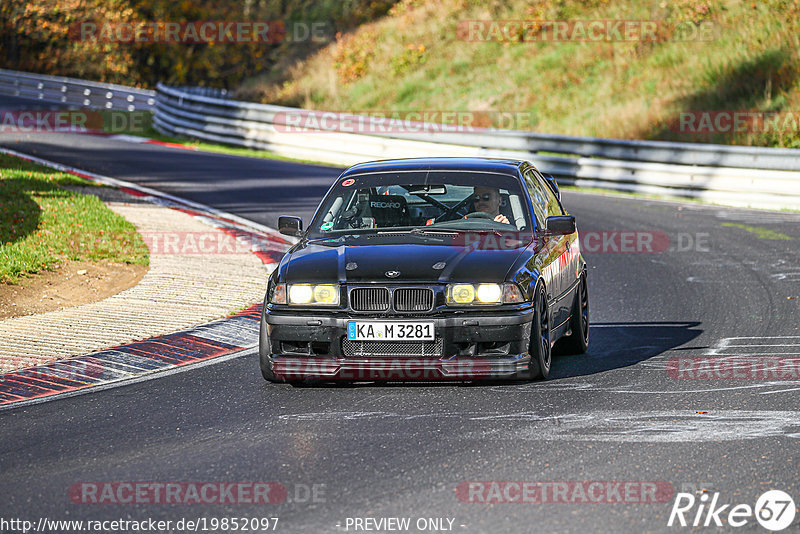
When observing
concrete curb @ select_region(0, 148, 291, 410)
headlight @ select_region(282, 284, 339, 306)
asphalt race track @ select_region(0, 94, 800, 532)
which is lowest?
concrete curb @ select_region(0, 148, 291, 410)

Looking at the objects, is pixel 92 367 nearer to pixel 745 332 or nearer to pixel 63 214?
pixel 745 332

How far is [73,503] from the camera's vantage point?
5.85m

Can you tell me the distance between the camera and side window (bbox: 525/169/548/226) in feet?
31.3

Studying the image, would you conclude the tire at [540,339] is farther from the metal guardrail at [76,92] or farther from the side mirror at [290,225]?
the metal guardrail at [76,92]

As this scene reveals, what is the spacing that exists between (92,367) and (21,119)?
27.9 meters

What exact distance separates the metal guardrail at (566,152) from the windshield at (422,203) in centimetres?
1280

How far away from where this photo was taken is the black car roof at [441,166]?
9594 mm

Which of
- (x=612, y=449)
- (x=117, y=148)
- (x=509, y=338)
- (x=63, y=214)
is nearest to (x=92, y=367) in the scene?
(x=509, y=338)

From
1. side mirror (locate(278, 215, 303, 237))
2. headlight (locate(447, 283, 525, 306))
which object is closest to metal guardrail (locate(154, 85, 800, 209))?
side mirror (locate(278, 215, 303, 237))

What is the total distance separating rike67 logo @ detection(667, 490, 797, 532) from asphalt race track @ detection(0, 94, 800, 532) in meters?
Result: 0.05

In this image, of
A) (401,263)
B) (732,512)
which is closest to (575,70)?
(401,263)

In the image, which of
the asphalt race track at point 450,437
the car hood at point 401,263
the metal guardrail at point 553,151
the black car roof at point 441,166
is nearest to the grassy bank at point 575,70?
the metal guardrail at point 553,151

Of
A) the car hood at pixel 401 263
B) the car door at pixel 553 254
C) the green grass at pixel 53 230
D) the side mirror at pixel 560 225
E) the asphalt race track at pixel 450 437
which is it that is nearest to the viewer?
the asphalt race track at pixel 450 437

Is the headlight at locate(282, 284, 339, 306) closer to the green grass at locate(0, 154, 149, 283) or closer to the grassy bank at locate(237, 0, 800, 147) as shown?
the green grass at locate(0, 154, 149, 283)
